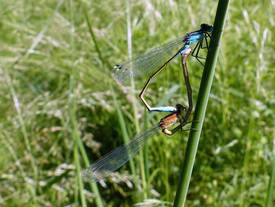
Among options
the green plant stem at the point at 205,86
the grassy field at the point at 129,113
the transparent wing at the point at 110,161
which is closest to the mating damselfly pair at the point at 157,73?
the transparent wing at the point at 110,161

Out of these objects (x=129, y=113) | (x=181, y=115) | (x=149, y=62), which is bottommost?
(x=129, y=113)

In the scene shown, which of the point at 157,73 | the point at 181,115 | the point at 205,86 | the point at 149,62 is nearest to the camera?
the point at 205,86

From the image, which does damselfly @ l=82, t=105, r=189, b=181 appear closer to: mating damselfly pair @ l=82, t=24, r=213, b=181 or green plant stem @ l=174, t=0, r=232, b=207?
mating damselfly pair @ l=82, t=24, r=213, b=181

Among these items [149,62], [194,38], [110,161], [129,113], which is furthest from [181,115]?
[129,113]

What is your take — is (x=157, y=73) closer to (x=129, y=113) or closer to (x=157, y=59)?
(x=157, y=59)

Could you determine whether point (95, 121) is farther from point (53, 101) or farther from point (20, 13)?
point (20, 13)

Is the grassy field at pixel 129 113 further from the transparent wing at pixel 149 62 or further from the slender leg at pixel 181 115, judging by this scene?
the slender leg at pixel 181 115
